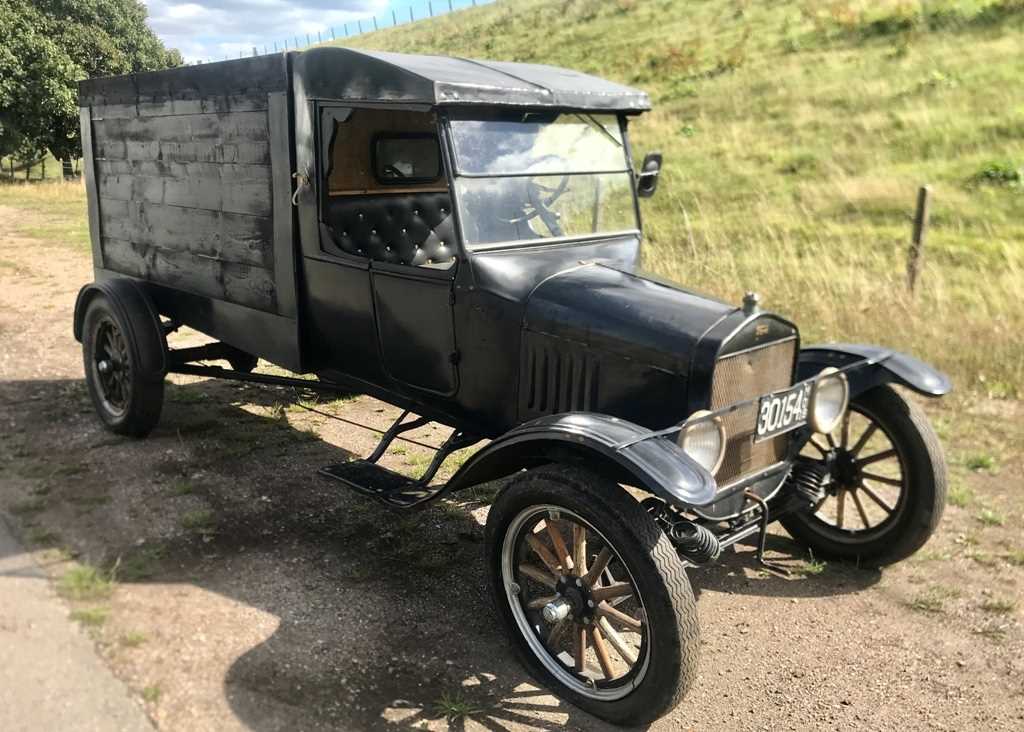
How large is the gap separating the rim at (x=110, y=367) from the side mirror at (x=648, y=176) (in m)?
3.30

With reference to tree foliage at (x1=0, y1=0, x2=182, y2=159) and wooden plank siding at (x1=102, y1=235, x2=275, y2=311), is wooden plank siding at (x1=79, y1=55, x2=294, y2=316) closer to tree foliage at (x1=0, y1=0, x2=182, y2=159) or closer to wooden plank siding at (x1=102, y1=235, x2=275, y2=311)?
wooden plank siding at (x1=102, y1=235, x2=275, y2=311)

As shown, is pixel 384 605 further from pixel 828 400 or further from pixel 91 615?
Answer: pixel 828 400

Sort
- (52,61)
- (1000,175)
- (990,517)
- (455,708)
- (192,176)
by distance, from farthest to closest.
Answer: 1. (52,61)
2. (1000,175)
3. (192,176)
4. (990,517)
5. (455,708)

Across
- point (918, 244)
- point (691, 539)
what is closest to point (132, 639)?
point (691, 539)

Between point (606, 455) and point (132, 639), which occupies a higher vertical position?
point (606, 455)

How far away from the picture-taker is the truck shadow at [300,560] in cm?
301

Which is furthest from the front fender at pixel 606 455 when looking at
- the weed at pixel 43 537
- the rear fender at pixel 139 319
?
the rear fender at pixel 139 319

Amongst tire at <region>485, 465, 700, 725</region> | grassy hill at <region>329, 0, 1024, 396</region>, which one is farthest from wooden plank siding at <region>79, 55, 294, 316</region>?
grassy hill at <region>329, 0, 1024, 396</region>

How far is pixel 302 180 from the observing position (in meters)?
4.16

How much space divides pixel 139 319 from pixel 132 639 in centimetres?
241

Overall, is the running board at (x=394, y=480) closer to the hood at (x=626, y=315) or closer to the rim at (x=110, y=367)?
the hood at (x=626, y=315)

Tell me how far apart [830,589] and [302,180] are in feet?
10.5

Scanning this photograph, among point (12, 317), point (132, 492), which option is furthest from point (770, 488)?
point (12, 317)

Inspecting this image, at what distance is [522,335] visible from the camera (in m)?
3.51
